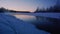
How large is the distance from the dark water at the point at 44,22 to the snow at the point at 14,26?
1.6 inches

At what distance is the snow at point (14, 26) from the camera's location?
3.89ft

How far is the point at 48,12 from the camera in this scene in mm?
1374

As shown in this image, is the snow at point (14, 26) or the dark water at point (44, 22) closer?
the snow at point (14, 26)

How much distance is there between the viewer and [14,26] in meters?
1.23

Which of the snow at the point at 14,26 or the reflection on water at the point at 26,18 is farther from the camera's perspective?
the reflection on water at the point at 26,18

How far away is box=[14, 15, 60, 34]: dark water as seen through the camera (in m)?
1.31

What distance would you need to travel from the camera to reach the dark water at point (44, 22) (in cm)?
131

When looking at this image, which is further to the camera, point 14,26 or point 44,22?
point 44,22

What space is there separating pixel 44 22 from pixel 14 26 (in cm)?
32

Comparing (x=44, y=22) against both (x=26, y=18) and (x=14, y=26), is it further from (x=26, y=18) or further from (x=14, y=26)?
(x=14, y=26)

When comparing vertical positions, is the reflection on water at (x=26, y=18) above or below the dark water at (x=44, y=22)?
above

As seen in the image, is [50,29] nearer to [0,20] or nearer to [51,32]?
[51,32]

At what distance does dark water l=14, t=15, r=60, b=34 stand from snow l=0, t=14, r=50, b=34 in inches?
1.6

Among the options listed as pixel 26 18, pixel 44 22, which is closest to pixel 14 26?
pixel 26 18
